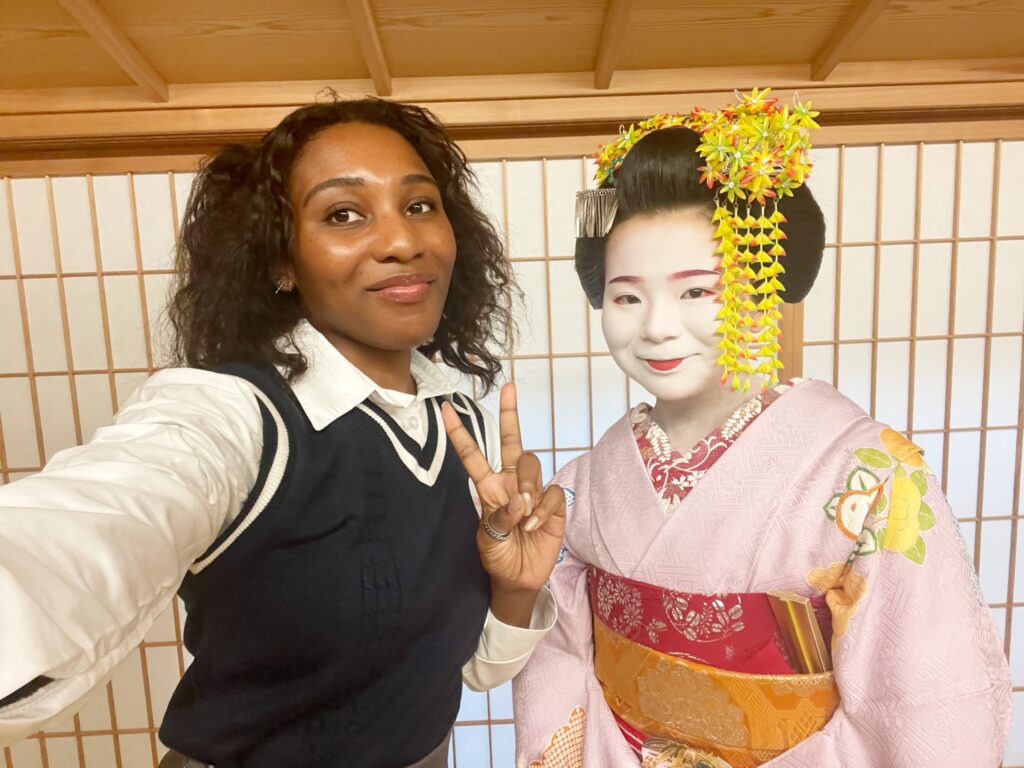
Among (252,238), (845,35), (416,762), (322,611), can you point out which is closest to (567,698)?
(416,762)

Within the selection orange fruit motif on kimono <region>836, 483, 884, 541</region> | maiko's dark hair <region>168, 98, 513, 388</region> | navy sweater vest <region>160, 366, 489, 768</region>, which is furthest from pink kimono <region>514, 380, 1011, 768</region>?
maiko's dark hair <region>168, 98, 513, 388</region>

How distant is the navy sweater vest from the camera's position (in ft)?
3.52

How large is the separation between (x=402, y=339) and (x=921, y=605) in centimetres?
101

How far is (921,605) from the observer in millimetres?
1110

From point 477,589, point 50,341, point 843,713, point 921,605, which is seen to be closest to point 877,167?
point 921,605

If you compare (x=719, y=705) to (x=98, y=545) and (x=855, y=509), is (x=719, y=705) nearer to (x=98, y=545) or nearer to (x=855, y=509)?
(x=855, y=509)

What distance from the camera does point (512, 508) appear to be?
3.41ft

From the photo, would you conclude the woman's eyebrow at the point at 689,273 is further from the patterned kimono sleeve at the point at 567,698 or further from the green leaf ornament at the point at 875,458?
the patterned kimono sleeve at the point at 567,698

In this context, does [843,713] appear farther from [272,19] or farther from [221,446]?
[272,19]

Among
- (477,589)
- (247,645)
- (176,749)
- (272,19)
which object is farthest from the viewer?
(272,19)

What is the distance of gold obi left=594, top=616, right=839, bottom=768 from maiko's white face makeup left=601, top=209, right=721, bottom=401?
534 millimetres

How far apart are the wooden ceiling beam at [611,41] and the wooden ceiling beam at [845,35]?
1.79ft

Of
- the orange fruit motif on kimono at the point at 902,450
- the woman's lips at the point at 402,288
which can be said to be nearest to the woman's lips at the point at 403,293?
the woman's lips at the point at 402,288

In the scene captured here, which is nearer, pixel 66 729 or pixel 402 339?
pixel 402 339
